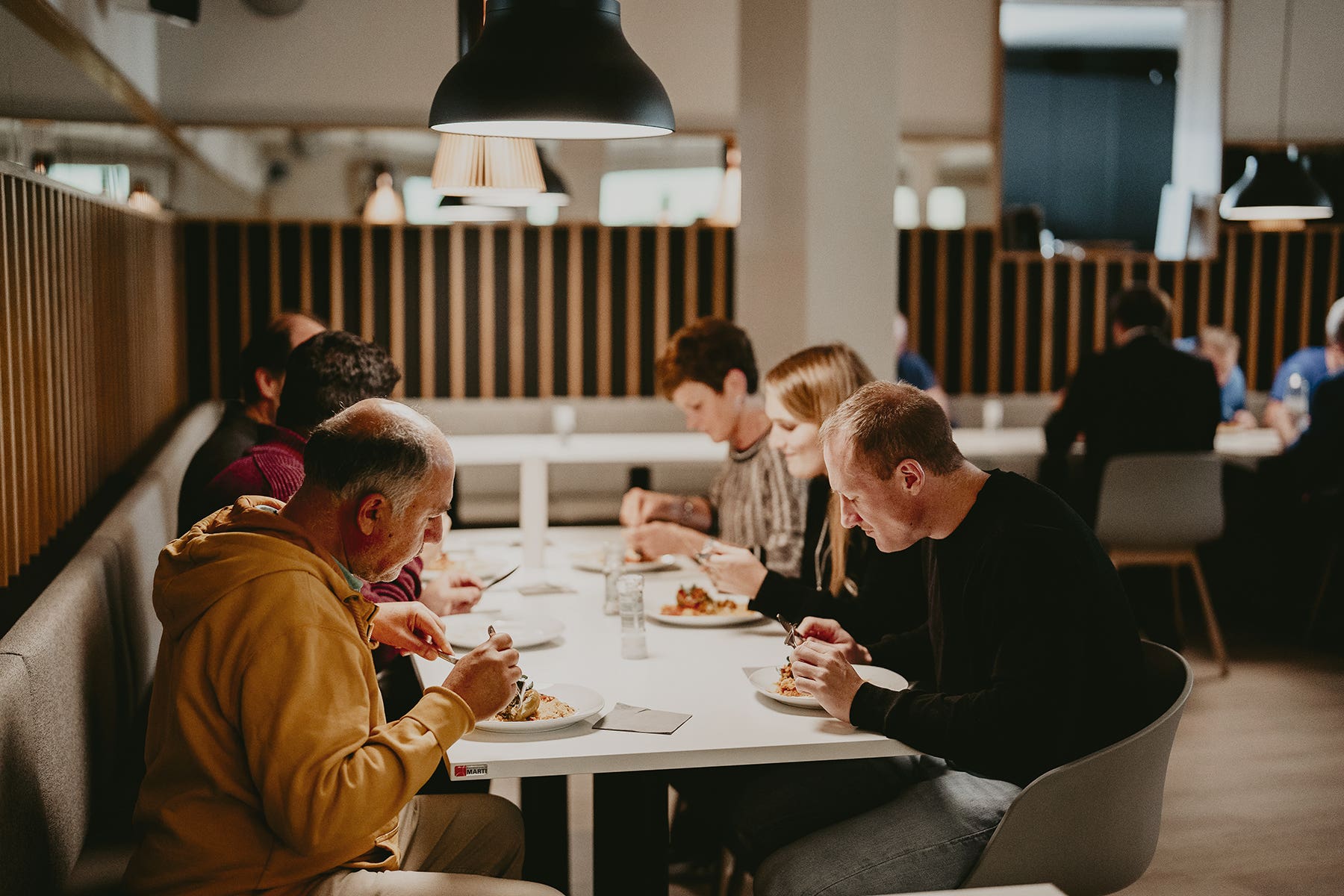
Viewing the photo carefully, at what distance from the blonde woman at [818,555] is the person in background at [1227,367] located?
4.46 metres

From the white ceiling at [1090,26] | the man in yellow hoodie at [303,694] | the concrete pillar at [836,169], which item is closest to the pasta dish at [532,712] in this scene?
the man in yellow hoodie at [303,694]

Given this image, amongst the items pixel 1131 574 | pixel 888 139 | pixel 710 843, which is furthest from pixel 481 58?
pixel 1131 574

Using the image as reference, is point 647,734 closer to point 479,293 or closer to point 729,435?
point 729,435

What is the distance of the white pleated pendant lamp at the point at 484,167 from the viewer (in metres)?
4.03

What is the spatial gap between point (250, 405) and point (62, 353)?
56cm

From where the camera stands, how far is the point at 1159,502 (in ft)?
16.9

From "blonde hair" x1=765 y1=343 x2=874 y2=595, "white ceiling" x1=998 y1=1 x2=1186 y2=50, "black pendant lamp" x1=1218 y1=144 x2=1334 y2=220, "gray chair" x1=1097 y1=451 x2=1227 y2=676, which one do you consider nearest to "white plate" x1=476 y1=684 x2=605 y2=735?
"blonde hair" x1=765 y1=343 x2=874 y2=595

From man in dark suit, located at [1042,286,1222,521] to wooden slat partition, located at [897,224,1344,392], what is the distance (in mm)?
2541

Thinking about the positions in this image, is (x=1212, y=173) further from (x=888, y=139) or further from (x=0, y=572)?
(x=0, y=572)

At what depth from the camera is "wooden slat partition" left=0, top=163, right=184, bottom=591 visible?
263 cm

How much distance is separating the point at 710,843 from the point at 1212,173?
6.39m

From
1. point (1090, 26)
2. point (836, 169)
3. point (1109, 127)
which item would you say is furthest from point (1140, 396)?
point (1109, 127)

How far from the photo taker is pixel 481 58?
223 cm

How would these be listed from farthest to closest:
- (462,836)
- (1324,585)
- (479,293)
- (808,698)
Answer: (479,293) → (1324,585) → (462,836) → (808,698)
